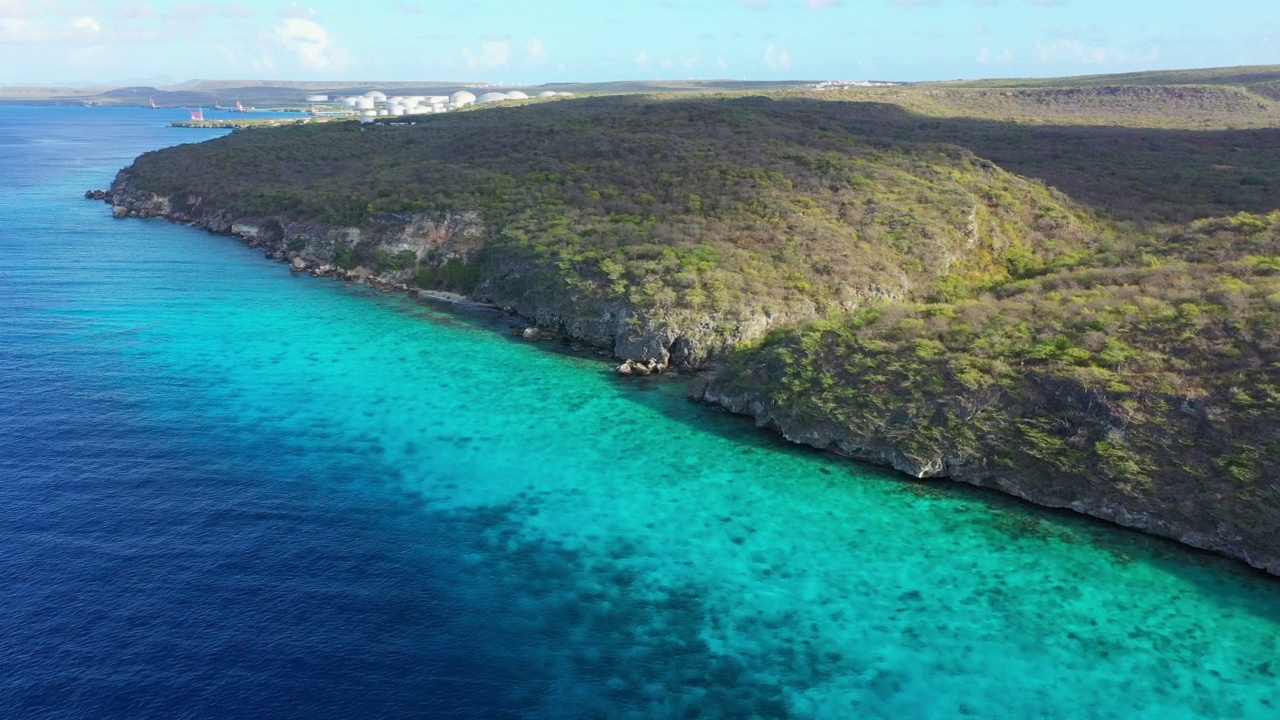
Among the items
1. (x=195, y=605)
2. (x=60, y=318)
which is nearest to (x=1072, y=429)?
(x=195, y=605)

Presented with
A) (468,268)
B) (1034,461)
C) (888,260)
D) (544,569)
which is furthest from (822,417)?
(468,268)

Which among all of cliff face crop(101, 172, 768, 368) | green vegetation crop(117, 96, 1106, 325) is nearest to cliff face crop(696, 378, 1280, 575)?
cliff face crop(101, 172, 768, 368)

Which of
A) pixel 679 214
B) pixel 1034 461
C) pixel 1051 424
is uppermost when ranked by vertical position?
pixel 679 214

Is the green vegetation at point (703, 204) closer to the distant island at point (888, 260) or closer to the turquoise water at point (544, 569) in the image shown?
the distant island at point (888, 260)

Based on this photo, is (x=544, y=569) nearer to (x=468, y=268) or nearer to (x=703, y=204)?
(x=468, y=268)

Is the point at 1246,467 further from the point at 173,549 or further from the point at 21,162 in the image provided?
the point at 21,162

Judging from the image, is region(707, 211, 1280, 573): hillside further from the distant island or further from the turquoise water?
the turquoise water

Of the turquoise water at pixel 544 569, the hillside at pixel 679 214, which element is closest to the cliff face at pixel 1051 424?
the turquoise water at pixel 544 569
